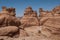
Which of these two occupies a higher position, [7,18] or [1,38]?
[7,18]

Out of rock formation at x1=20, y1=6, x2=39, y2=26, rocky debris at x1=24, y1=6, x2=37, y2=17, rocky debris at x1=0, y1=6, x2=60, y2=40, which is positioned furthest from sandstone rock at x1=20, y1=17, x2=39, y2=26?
rocky debris at x1=0, y1=6, x2=60, y2=40

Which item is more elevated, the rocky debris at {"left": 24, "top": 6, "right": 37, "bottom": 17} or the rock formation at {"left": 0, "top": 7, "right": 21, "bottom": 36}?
the rocky debris at {"left": 24, "top": 6, "right": 37, "bottom": 17}

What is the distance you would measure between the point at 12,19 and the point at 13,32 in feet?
12.6

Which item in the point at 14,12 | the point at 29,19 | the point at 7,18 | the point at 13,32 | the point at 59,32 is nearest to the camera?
the point at 59,32

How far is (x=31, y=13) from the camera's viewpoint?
53.4m

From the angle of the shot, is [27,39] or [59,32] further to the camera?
[27,39]

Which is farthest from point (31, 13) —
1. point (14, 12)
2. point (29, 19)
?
point (14, 12)

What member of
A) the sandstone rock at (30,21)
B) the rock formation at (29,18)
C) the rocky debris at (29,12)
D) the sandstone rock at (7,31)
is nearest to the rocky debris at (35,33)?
the sandstone rock at (7,31)

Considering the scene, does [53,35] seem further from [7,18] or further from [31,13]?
[31,13]

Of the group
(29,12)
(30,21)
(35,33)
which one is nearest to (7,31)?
(35,33)

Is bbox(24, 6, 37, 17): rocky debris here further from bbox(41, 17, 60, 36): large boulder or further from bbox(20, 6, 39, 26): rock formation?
bbox(41, 17, 60, 36): large boulder

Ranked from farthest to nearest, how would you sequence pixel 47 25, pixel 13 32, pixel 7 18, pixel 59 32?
pixel 7 18, pixel 13 32, pixel 47 25, pixel 59 32

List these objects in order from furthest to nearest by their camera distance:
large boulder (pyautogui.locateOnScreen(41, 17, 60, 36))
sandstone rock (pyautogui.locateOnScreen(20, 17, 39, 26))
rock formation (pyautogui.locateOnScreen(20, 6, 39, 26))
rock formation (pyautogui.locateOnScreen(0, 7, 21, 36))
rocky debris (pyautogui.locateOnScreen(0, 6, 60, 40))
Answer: rock formation (pyautogui.locateOnScreen(20, 6, 39, 26)) < sandstone rock (pyautogui.locateOnScreen(20, 17, 39, 26)) < rock formation (pyautogui.locateOnScreen(0, 7, 21, 36)) < rocky debris (pyautogui.locateOnScreen(0, 6, 60, 40)) < large boulder (pyautogui.locateOnScreen(41, 17, 60, 36))

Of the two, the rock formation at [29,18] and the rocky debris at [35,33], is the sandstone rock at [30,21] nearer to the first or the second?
the rock formation at [29,18]
